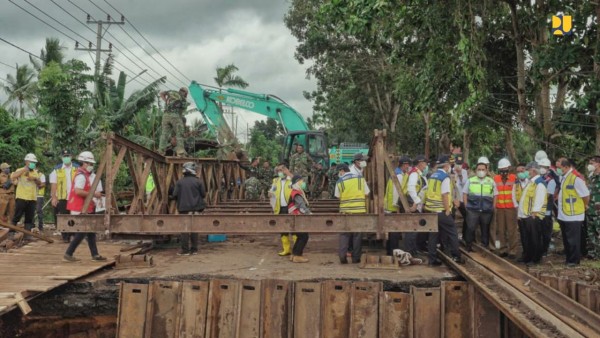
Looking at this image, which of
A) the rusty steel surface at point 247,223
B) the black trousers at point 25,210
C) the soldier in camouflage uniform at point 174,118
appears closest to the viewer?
the rusty steel surface at point 247,223

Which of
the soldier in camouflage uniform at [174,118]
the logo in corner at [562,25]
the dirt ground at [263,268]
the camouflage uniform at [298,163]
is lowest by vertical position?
the dirt ground at [263,268]

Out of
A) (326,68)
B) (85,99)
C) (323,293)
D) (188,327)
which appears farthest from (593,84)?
(326,68)

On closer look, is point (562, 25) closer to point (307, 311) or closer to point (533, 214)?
point (533, 214)

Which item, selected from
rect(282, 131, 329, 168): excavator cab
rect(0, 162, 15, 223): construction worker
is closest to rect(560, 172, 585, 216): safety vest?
rect(282, 131, 329, 168): excavator cab

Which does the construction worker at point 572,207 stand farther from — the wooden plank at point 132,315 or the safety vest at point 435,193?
the wooden plank at point 132,315

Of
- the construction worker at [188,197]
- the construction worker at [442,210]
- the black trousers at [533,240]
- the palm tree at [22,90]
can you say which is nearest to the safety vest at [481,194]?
the black trousers at [533,240]

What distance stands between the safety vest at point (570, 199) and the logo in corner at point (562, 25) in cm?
300

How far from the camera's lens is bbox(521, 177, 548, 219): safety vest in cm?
705

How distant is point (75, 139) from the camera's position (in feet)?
48.6

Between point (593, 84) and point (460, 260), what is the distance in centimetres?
379

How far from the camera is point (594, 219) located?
23.8 ft

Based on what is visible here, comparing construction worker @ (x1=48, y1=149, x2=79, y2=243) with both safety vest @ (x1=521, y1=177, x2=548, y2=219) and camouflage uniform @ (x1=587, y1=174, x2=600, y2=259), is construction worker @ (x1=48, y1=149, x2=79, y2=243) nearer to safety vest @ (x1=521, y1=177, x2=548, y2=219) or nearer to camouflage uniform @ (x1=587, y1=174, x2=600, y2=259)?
safety vest @ (x1=521, y1=177, x2=548, y2=219)

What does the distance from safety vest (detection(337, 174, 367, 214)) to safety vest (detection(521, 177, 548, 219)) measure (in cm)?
241

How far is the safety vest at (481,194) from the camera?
7.64 m
